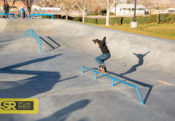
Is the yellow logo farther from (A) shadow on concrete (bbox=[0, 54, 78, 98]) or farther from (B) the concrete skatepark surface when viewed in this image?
(A) shadow on concrete (bbox=[0, 54, 78, 98])

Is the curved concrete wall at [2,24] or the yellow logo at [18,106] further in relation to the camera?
the curved concrete wall at [2,24]

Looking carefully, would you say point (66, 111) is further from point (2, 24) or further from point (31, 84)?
point (2, 24)

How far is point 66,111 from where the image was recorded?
7.92 meters

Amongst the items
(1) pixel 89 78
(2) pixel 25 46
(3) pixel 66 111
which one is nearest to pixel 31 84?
(1) pixel 89 78

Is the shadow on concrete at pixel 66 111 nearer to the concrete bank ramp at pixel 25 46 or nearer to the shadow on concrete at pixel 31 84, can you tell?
the shadow on concrete at pixel 31 84

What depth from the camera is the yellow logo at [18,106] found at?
7773 millimetres

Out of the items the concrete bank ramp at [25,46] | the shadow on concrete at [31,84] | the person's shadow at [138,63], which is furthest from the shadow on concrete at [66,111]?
the concrete bank ramp at [25,46]

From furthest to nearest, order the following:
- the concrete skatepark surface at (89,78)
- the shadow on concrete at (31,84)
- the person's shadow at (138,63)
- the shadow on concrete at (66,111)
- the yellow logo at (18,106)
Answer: the person's shadow at (138,63) < the shadow on concrete at (31,84) < the concrete skatepark surface at (89,78) < the yellow logo at (18,106) < the shadow on concrete at (66,111)

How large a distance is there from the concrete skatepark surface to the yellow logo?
26 cm

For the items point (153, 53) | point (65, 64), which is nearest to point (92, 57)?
point (65, 64)

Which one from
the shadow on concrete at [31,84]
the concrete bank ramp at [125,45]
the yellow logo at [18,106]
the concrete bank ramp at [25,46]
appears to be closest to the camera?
the yellow logo at [18,106]

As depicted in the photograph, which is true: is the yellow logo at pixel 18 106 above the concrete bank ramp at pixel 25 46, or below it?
below

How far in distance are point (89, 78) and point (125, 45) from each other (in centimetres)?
850

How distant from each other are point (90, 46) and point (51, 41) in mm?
4397
